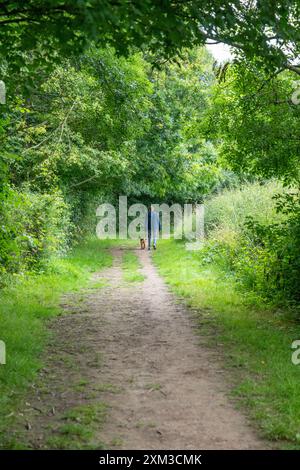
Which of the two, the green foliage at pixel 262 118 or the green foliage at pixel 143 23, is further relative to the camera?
the green foliage at pixel 262 118

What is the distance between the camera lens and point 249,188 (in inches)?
754

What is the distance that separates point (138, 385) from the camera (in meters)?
6.38

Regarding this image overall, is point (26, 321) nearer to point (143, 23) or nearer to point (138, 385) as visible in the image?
point (138, 385)

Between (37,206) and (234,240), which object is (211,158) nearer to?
(234,240)

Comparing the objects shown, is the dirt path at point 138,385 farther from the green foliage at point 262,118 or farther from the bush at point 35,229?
the green foliage at point 262,118

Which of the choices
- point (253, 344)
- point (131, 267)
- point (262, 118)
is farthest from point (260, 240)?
point (253, 344)

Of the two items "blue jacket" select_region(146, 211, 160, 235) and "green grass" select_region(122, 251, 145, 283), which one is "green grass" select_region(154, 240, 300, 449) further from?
"blue jacket" select_region(146, 211, 160, 235)

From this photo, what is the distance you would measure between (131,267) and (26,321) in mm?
9151

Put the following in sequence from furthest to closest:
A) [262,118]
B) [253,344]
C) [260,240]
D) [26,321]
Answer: [260,240]
[262,118]
[26,321]
[253,344]

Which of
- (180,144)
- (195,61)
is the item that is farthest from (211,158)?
(195,61)

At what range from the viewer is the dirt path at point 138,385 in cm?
498

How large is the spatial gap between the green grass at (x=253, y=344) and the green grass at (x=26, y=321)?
252 centimetres

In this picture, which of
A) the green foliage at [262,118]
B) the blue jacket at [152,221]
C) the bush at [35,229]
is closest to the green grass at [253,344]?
the green foliage at [262,118]
